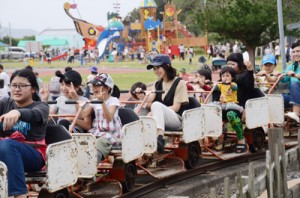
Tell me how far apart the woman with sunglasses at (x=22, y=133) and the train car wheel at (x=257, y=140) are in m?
5.14

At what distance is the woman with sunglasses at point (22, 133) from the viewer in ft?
20.2

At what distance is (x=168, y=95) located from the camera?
32.7 feet

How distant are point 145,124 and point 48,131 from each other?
188 centimetres

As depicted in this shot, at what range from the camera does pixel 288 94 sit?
12.1 m

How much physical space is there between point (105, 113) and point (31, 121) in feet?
5.94

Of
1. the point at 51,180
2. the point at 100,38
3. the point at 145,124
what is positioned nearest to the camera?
the point at 51,180

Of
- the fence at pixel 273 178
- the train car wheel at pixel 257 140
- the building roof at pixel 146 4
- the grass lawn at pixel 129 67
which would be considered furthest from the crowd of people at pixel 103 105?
the building roof at pixel 146 4

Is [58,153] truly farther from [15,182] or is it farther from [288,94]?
[288,94]

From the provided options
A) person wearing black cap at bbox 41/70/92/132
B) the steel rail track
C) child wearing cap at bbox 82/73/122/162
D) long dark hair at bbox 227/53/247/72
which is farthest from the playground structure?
child wearing cap at bbox 82/73/122/162

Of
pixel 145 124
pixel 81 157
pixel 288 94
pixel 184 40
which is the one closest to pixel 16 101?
pixel 81 157

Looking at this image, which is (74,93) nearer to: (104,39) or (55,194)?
(55,194)

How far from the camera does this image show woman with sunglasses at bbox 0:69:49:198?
6160 mm

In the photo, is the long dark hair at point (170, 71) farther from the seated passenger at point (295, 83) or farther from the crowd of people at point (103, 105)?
the seated passenger at point (295, 83)

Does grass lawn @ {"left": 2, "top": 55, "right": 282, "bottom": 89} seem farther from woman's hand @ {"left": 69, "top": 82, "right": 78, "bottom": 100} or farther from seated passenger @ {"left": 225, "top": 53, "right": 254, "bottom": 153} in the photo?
woman's hand @ {"left": 69, "top": 82, "right": 78, "bottom": 100}
